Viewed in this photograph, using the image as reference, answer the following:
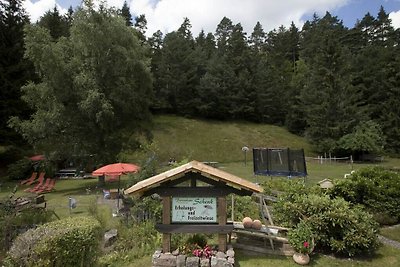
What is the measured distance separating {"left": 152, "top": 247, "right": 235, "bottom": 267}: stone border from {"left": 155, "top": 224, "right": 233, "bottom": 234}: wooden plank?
62cm

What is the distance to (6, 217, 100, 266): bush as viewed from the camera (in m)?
7.32

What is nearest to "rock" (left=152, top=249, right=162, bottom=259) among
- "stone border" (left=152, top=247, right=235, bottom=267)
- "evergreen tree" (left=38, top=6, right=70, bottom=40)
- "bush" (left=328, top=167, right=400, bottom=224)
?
"stone border" (left=152, top=247, right=235, bottom=267)

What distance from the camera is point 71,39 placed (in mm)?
25234

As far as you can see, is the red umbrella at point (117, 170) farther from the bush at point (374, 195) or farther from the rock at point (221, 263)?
the bush at point (374, 195)

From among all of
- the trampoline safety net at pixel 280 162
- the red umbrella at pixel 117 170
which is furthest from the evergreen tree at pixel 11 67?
the trampoline safety net at pixel 280 162

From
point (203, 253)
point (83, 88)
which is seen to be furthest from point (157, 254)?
point (83, 88)

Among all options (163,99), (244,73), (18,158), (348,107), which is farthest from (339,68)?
(18,158)

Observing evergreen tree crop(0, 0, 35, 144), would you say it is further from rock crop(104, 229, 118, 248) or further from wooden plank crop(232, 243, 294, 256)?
wooden plank crop(232, 243, 294, 256)

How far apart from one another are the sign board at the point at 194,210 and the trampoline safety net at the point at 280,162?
11.2m

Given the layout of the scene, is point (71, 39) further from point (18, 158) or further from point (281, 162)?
point (281, 162)

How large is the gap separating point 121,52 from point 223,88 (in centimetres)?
3117

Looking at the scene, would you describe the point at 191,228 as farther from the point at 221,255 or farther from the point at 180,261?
the point at 221,255

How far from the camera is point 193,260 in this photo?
9.27 m

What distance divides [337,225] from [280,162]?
9.83 m
